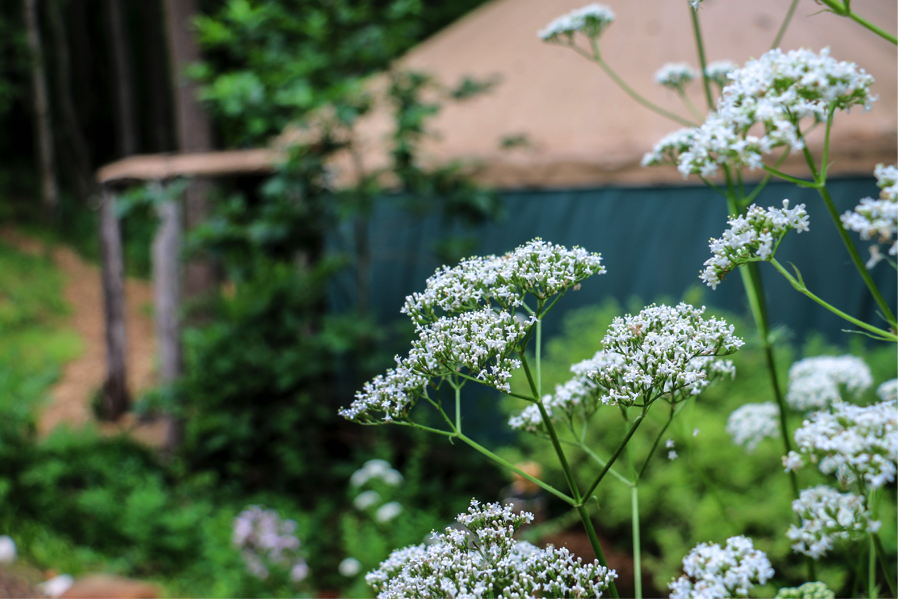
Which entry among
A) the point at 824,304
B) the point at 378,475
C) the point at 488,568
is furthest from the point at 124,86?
the point at 824,304

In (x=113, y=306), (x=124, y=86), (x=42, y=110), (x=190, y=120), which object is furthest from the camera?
(x=42, y=110)

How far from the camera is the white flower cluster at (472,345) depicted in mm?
778

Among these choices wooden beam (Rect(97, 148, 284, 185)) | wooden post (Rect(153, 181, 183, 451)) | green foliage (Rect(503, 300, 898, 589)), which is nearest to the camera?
green foliage (Rect(503, 300, 898, 589))

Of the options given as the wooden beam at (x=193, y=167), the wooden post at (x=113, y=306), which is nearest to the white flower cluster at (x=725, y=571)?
the wooden beam at (x=193, y=167)

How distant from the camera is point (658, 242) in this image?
5.07 metres

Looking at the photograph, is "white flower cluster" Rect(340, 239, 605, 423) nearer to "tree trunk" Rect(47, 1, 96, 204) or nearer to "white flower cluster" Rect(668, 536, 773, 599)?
"white flower cluster" Rect(668, 536, 773, 599)

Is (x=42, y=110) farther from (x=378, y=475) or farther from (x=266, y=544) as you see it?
(x=266, y=544)

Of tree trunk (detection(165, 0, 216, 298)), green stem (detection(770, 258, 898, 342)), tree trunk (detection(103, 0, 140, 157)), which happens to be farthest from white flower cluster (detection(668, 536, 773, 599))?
tree trunk (detection(103, 0, 140, 157))

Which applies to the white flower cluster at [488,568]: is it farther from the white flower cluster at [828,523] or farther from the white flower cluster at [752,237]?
Result: the white flower cluster at [752,237]

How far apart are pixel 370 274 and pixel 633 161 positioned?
2869mm

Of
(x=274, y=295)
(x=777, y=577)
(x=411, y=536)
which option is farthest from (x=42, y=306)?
(x=777, y=577)

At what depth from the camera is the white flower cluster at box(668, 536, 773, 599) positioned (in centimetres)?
63

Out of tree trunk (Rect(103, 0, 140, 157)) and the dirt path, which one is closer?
the dirt path

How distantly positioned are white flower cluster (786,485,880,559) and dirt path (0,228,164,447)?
630cm
